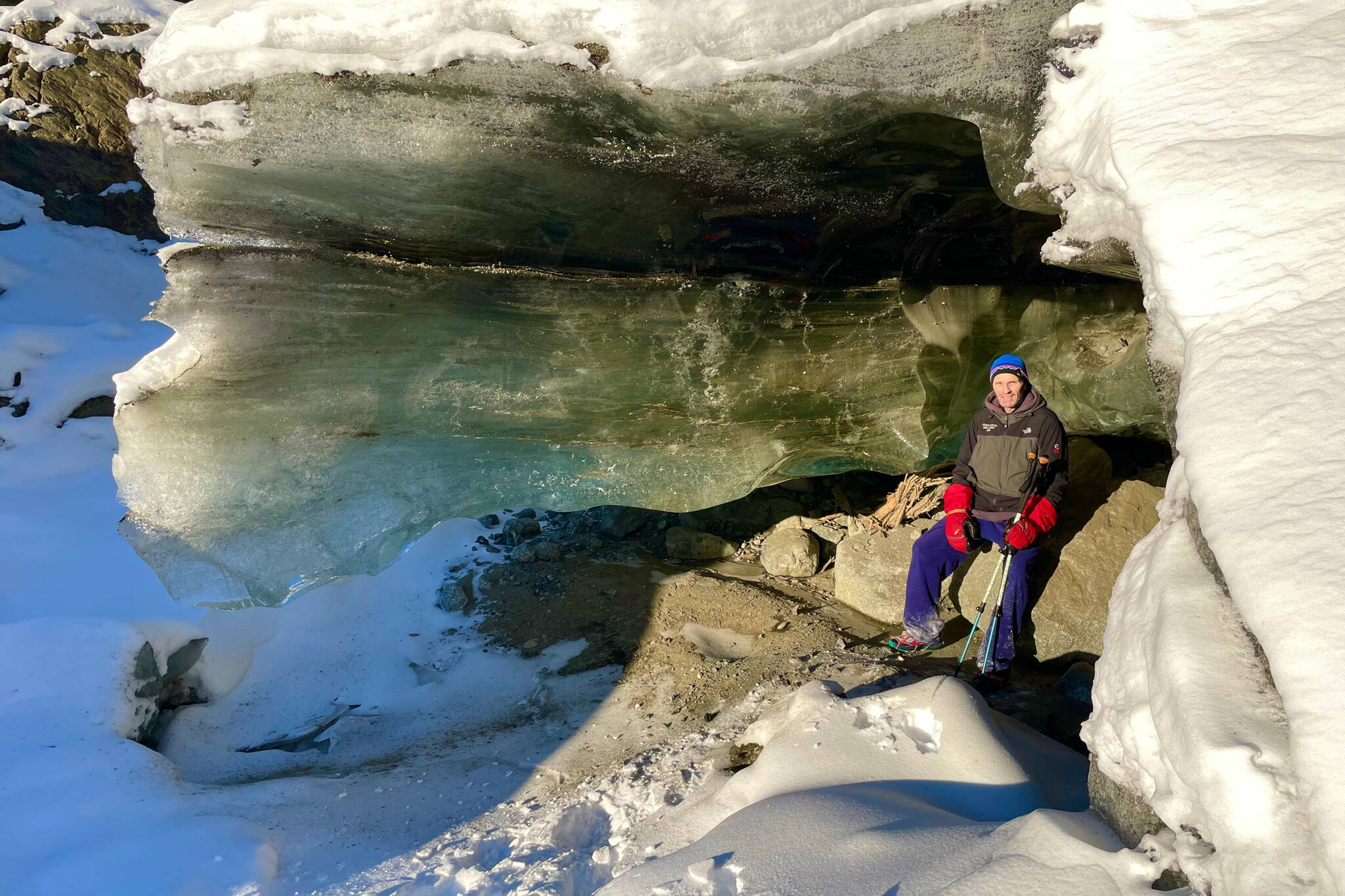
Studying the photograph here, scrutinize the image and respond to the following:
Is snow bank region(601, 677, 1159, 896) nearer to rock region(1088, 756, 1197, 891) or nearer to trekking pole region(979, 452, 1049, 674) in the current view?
rock region(1088, 756, 1197, 891)

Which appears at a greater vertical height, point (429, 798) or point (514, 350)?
point (514, 350)

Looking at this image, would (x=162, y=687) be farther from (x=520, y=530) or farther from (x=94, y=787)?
(x=520, y=530)

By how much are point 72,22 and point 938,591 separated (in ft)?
36.0

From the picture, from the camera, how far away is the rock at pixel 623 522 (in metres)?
5.23

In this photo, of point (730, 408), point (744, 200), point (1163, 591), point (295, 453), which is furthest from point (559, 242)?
point (1163, 591)

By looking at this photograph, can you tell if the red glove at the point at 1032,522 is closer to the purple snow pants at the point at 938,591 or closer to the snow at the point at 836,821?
the purple snow pants at the point at 938,591

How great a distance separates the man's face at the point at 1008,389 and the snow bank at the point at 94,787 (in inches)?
119

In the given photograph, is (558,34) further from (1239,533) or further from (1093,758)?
(1093,758)

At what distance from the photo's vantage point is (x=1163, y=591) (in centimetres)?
159

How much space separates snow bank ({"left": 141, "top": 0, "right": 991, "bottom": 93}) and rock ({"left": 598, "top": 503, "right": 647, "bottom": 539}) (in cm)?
335

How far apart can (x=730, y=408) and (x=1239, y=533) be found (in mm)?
2437

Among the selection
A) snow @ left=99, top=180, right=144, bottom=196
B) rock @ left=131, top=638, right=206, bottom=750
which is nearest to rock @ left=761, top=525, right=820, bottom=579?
rock @ left=131, top=638, right=206, bottom=750

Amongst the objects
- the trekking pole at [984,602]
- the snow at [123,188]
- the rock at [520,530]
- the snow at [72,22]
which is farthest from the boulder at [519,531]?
the snow at [72,22]

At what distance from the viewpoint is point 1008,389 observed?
2936 millimetres
